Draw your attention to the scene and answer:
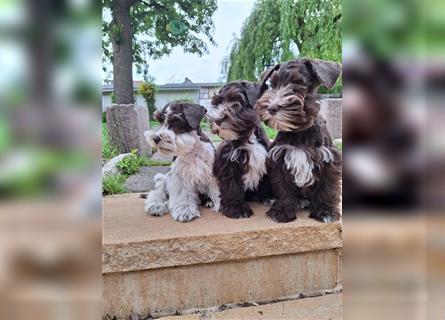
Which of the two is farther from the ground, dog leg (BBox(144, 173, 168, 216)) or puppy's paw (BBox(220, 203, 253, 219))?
dog leg (BBox(144, 173, 168, 216))

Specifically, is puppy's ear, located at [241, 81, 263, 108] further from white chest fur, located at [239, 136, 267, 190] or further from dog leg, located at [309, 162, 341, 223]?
dog leg, located at [309, 162, 341, 223]

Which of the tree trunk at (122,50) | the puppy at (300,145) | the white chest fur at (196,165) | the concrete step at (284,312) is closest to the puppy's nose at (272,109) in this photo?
the puppy at (300,145)

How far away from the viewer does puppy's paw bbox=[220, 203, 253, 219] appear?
140 cm

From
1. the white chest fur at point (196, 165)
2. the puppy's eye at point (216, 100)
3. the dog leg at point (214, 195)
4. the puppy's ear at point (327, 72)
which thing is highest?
the puppy's ear at point (327, 72)

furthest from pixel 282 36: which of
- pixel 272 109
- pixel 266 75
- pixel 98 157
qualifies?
pixel 98 157

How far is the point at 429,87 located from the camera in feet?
2.78

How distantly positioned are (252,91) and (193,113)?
0.74ft

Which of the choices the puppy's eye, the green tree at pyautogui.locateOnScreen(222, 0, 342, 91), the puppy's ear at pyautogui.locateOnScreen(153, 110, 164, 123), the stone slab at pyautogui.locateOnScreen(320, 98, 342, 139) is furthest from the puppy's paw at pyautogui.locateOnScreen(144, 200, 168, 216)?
the stone slab at pyautogui.locateOnScreen(320, 98, 342, 139)

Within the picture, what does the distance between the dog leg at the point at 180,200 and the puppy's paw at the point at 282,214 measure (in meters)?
0.28

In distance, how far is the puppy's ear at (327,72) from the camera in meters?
1.24

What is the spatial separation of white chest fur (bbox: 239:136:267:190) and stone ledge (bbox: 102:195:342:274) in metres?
0.12

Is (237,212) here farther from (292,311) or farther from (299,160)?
(292,311)

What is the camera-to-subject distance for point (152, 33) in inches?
49.4

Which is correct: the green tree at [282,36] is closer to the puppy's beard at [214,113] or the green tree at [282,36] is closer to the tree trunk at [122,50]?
the puppy's beard at [214,113]
